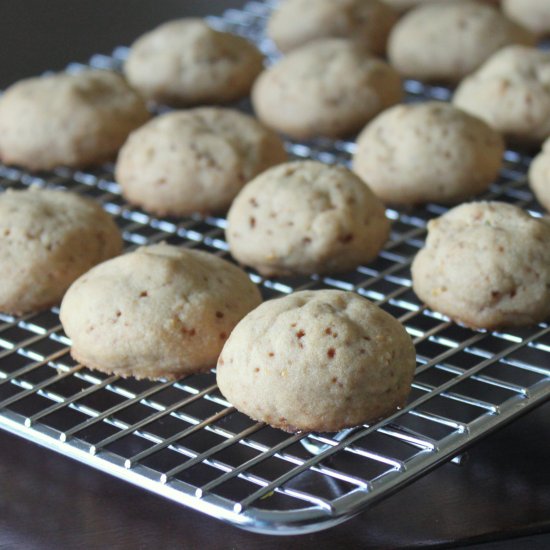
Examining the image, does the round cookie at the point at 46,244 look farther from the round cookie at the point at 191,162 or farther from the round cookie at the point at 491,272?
the round cookie at the point at 491,272

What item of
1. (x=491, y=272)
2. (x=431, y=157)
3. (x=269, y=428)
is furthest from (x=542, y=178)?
(x=269, y=428)

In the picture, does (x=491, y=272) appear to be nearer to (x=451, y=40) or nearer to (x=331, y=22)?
(x=451, y=40)

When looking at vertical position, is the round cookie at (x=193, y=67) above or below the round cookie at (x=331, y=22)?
below

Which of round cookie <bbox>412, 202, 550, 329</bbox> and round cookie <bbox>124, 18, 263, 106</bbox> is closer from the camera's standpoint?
round cookie <bbox>412, 202, 550, 329</bbox>

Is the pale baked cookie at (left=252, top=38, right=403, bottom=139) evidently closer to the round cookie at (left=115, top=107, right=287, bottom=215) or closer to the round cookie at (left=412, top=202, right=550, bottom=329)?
the round cookie at (left=115, top=107, right=287, bottom=215)

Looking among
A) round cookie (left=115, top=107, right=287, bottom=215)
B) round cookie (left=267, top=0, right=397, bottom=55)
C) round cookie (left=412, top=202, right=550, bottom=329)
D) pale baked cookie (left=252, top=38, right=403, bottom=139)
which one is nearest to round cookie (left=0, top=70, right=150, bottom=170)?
round cookie (left=115, top=107, right=287, bottom=215)

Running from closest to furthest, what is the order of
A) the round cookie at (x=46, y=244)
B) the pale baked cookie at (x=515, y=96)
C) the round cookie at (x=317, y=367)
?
the round cookie at (x=317, y=367) < the round cookie at (x=46, y=244) < the pale baked cookie at (x=515, y=96)

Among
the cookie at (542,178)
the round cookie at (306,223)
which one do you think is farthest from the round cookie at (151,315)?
the cookie at (542,178)
